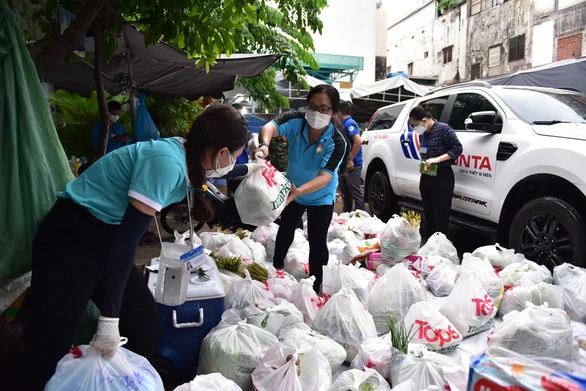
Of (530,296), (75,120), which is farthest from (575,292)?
(75,120)

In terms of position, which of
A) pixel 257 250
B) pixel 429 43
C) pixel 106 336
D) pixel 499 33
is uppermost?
pixel 429 43

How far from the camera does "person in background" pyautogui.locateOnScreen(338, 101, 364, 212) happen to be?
6367mm

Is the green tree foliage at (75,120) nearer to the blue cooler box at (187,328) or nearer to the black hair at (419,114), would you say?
the black hair at (419,114)

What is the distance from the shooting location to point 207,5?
9.91 ft

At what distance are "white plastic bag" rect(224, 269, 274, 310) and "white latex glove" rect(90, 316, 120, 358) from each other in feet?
4.31

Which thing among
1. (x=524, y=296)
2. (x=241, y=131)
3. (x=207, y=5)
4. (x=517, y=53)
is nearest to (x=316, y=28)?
(x=207, y=5)

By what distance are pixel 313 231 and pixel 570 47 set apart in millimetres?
17038

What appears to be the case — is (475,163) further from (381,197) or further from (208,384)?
(208,384)

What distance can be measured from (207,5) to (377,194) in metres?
4.70

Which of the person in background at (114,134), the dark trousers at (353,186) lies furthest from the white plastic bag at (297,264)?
the person in background at (114,134)

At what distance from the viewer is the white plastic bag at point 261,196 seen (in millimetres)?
2596

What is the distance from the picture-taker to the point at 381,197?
7.01 meters

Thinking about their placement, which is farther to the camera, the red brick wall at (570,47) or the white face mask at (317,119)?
the red brick wall at (570,47)

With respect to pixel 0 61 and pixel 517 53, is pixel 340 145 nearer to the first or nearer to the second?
pixel 0 61
